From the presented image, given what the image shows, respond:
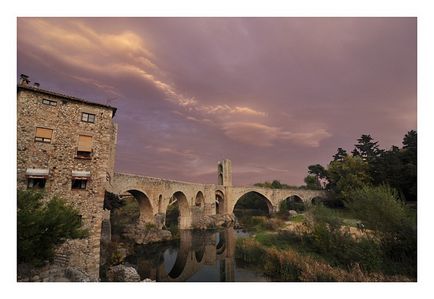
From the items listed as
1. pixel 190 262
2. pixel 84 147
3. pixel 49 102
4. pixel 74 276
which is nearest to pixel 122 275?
pixel 74 276

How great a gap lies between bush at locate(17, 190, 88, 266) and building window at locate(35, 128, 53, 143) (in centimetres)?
328

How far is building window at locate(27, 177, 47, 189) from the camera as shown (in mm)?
9625

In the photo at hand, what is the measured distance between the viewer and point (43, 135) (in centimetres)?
1015

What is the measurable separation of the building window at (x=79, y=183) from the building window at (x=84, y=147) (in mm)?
1010

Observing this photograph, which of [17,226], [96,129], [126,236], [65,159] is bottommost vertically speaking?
[126,236]

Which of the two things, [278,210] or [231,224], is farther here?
[278,210]

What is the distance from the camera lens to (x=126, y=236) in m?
20.5

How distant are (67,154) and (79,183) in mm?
1383

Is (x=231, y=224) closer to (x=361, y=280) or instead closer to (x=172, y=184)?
(x=172, y=184)

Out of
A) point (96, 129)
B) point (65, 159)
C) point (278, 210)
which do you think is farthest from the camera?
point (278, 210)

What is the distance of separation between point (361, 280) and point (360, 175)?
3196 cm

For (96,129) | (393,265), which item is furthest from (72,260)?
(393,265)

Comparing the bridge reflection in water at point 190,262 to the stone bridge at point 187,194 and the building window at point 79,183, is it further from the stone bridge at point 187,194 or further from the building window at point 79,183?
the building window at point 79,183

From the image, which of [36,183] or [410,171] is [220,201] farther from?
[36,183]
